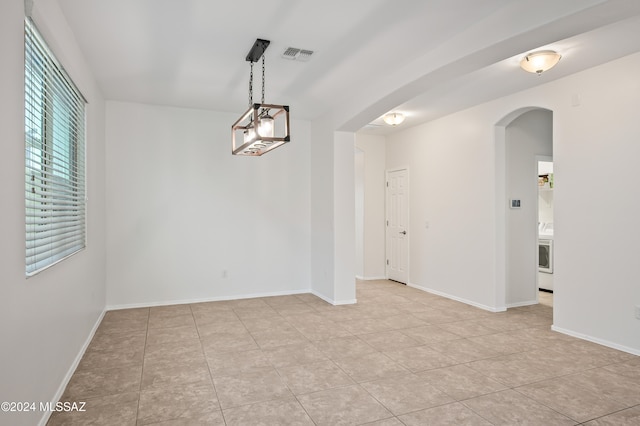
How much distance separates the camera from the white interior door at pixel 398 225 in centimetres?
701

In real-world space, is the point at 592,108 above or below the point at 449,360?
above

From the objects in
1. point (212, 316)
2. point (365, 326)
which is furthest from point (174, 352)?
point (365, 326)

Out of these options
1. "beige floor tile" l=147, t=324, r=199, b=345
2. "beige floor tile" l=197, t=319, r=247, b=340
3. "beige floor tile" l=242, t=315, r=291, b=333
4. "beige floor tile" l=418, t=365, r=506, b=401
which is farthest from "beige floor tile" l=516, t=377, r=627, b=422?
"beige floor tile" l=147, t=324, r=199, b=345

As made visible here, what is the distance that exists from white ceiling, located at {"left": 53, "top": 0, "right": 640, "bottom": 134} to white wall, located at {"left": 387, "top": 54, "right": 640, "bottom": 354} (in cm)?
32

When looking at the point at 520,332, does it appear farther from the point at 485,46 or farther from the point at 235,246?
the point at 235,246

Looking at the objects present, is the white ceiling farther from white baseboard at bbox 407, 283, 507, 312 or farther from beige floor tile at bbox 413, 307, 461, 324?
white baseboard at bbox 407, 283, 507, 312

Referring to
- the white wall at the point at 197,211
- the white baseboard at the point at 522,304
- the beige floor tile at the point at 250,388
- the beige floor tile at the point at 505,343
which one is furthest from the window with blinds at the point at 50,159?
the white baseboard at the point at 522,304

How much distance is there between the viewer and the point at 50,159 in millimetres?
2756

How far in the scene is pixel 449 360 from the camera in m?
3.47

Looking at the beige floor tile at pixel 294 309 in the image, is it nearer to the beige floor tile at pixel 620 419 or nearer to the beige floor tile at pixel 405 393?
the beige floor tile at pixel 405 393

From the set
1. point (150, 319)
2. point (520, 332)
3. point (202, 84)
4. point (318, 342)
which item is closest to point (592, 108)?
point (520, 332)

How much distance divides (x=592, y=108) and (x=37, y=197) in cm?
491

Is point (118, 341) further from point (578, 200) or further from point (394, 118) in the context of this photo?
point (578, 200)

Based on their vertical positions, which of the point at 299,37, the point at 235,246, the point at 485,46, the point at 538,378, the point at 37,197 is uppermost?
the point at 299,37
